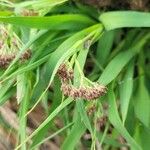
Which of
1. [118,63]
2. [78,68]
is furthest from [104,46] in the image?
[78,68]

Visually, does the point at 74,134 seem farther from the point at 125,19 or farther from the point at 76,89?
the point at 125,19

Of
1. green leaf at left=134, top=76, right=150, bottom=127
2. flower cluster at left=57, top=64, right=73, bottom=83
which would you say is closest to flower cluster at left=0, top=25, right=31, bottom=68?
flower cluster at left=57, top=64, right=73, bottom=83

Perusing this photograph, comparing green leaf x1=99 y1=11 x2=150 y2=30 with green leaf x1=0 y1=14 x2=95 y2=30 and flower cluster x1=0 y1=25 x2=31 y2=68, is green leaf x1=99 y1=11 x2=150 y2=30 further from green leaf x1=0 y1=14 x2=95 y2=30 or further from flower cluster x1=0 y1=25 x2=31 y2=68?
flower cluster x1=0 y1=25 x2=31 y2=68

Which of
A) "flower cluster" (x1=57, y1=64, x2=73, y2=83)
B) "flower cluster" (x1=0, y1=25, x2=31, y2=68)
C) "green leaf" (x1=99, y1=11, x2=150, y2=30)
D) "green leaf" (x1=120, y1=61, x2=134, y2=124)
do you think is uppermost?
"flower cluster" (x1=0, y1=25, x2=31, y2=68)

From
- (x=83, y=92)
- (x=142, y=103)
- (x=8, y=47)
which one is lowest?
(x=142, y=103)

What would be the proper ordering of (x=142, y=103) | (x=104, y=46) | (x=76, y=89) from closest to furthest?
(x=76, y=89) → (x=142, y=103) → (x=104, y=46)

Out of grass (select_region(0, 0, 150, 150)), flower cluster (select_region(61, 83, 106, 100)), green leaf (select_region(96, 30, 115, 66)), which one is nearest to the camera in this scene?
flower cluster (select_region(61, 83, 106, 100))

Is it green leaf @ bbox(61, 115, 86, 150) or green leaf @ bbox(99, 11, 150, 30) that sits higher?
green leaf @ bbox(99, 11, 150, 30)
